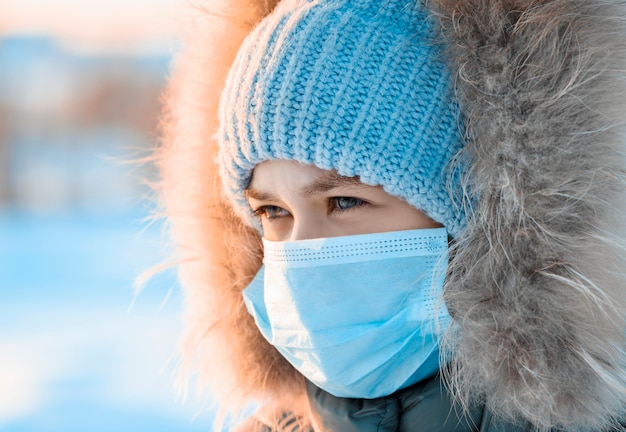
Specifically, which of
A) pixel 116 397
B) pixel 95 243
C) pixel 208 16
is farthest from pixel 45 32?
pixel 208 16

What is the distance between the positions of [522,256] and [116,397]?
4.20 meters

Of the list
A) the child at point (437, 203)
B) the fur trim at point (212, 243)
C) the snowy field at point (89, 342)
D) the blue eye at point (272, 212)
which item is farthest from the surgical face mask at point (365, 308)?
the snowy field at point (89, 342)

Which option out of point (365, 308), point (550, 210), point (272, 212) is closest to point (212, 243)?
point (272, 212)

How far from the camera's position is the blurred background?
14.9ft

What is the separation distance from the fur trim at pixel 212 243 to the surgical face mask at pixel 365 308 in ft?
1.18

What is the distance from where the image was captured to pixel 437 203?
139 centimetres

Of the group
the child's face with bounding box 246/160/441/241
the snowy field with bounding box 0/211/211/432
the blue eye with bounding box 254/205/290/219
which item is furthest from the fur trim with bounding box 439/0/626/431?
the snowy field with bounding box 0/211/211/432

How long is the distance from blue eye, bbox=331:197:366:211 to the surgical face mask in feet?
0.22

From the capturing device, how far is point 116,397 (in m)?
4.88

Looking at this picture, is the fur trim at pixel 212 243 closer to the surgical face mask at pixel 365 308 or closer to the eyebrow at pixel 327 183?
the surgical face mask at pixel 365 308

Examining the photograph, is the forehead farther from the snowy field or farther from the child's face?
the snowy field

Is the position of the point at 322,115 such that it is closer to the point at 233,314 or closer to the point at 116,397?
the point at 233,314

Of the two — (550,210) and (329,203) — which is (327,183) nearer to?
(329,203)

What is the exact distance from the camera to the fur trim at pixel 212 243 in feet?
6.26
